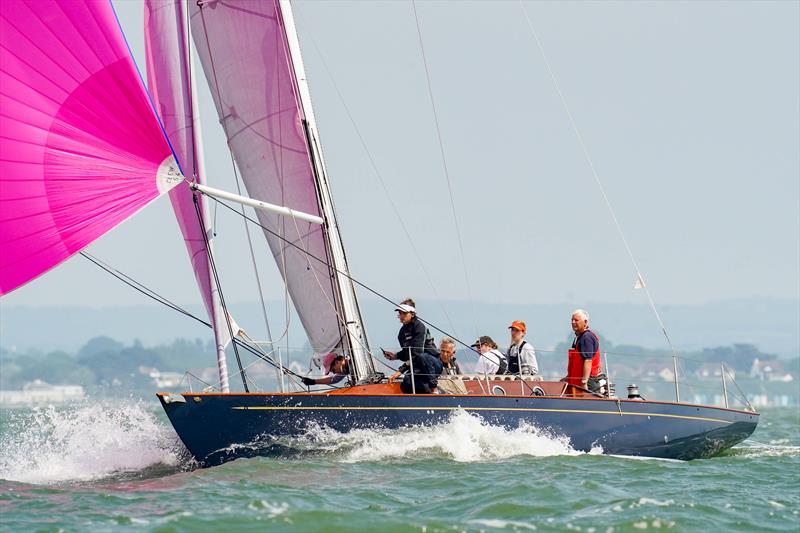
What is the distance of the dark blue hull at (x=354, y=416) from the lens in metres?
13.1

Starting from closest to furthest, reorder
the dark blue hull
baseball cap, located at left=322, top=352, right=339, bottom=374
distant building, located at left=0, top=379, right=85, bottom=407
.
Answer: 1. the dark blue hull
2. baseball cap, located at left=322, top=352, right=339, bottom=374
3. distant building, located at left=0, top=379, right=85, bottom=407

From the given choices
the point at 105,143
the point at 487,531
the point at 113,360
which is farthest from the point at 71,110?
the point at 113,360

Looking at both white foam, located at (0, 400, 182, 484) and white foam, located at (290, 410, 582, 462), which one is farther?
white foam, located at (0, 400, 182, 484)

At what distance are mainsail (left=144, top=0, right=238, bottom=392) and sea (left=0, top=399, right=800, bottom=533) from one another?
164 centimetres

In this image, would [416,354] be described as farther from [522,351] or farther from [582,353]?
[582,353]

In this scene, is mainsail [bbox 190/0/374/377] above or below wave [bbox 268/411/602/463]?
above

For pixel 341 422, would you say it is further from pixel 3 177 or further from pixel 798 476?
pixel 798 476

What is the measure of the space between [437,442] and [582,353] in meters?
2.11

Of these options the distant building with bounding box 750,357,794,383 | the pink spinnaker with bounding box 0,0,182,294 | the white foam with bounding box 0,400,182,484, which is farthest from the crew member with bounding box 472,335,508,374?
the distant building with bounding box 750,357,794,383

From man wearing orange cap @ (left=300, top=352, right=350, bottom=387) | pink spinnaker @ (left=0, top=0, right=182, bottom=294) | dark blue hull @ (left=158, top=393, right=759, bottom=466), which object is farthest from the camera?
man wearing orange cap @ (left=300, top=352, right=350, bottom=387)

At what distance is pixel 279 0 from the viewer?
1445 centimetres

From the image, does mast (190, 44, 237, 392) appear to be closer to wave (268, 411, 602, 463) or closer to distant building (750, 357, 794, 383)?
wave (268, 411, 602, 463)

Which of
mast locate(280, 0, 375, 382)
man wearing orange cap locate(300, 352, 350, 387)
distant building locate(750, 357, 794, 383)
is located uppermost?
distant building locate(750, 357, 794, 383)

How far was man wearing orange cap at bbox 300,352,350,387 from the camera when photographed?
49.6 ft
